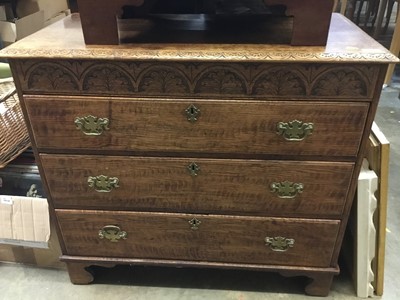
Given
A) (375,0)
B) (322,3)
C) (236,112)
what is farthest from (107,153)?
(375,0)

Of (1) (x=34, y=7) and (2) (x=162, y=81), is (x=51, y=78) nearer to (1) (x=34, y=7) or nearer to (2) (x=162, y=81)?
(2) (x=162, y=81)

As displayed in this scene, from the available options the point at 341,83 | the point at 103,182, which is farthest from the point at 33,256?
the point at 341,83

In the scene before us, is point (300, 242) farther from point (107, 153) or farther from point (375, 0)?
point (375, 0)

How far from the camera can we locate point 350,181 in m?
1.04

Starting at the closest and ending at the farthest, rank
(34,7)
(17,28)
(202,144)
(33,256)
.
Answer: (202,144)
(33,256)
(17,28)
(34,7)

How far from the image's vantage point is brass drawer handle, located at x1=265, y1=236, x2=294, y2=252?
3.81ft

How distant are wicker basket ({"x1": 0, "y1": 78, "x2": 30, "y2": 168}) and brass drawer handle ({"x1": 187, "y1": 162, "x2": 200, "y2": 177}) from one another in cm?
67

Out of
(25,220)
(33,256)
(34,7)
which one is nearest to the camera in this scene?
(25,220)

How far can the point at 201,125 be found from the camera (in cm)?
98

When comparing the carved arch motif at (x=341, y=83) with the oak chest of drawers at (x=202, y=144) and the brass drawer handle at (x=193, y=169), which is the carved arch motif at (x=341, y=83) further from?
the brass drawer handle at (x=193, y=169)

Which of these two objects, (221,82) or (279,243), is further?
(279,243)

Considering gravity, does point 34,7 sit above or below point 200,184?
above

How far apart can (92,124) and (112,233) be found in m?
0.40

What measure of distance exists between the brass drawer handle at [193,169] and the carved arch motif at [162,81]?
22 centimetres
